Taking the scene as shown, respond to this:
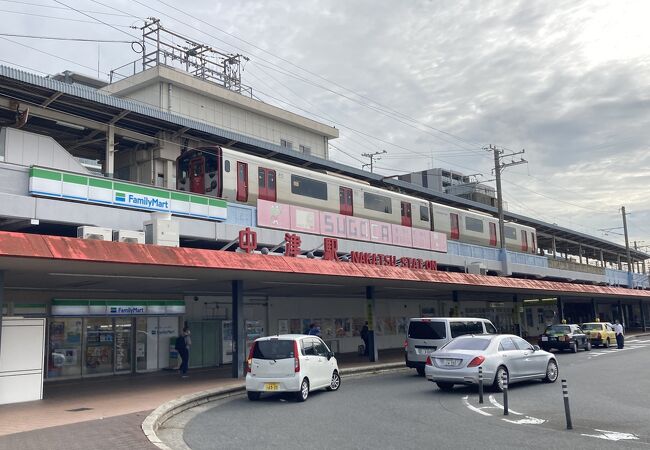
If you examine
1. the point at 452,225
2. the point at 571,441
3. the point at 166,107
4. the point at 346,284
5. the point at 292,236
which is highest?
the point at 166,107

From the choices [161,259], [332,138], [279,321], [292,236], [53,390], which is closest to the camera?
[161,259]

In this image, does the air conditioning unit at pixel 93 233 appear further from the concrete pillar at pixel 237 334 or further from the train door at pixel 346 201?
the train door at pixel 346 201

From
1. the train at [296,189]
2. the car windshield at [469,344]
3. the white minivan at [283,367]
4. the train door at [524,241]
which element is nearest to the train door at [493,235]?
the train at [296,189]

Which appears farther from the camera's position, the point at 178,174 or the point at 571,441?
the point at 178,174

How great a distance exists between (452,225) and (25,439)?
32299mm

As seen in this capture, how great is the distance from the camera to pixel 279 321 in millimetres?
28562

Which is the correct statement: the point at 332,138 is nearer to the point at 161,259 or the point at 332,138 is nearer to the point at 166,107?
the point at 166,107

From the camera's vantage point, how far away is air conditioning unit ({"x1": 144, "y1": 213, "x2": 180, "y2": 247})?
17.1 m

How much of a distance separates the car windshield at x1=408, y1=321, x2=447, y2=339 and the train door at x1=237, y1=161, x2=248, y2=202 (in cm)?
860

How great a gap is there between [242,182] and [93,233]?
9164 mm

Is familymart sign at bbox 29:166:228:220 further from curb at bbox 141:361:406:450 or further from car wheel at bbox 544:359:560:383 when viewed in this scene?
car wheel at bbox 544:359:560:383

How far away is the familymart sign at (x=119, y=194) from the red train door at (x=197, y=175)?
67.9 inches

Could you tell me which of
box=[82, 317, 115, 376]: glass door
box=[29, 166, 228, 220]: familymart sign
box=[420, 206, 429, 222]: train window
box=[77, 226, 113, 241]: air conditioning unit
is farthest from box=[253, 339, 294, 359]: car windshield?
box=[420, 206, 429, 222]: train window

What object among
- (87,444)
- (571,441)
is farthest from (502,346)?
(87,444)
